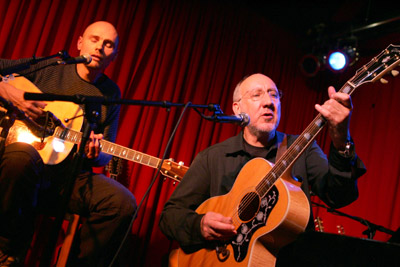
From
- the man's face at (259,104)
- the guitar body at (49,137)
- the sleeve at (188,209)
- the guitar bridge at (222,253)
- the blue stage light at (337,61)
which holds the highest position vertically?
the blue stage light at (337,61)

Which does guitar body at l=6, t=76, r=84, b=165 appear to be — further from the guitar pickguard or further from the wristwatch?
the wristwatch

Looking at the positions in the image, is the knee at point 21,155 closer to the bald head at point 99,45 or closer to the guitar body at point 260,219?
the bald head at point 99,45

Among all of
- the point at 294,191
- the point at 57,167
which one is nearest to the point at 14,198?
the point at 57,167

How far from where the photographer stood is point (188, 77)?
15.3ft

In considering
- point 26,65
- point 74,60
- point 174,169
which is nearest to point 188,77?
point 174,169

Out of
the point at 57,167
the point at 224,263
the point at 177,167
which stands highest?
the point at 177,167

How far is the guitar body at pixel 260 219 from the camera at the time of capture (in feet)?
5.82

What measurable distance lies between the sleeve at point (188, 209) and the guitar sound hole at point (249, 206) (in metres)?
0.34

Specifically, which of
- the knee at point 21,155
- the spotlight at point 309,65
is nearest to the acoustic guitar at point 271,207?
the knee at point 21,155

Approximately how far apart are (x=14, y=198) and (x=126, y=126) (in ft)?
6.39

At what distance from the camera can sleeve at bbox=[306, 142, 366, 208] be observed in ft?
6.25

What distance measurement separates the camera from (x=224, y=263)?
198 centimetres

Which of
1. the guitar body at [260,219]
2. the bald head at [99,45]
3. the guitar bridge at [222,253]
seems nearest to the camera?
the guitar body at [260,219]

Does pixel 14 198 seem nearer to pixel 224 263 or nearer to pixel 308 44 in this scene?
pixel 224 263
